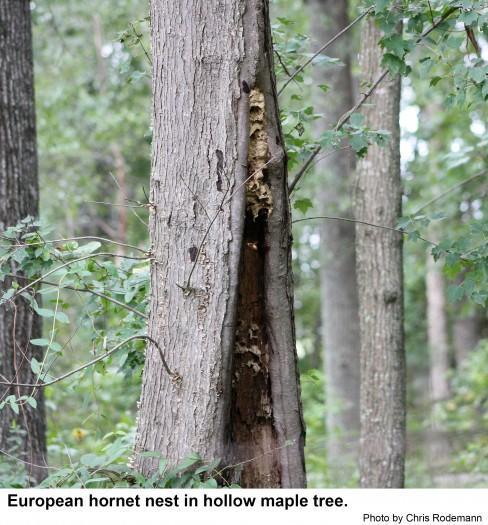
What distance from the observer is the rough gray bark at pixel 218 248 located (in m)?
3.24

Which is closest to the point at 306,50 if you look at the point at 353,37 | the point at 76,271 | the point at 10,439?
the point at 76,271

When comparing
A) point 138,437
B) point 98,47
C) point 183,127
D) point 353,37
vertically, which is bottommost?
point 138,437

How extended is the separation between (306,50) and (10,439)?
10.2 ft

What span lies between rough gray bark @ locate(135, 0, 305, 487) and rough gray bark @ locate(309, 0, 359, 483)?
8819mm

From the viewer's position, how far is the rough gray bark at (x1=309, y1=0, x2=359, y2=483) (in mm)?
12266

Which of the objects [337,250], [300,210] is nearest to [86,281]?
[300,210]

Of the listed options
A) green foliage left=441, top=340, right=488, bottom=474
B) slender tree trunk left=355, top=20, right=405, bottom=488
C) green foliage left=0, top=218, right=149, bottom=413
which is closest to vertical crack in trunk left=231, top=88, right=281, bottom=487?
green foliage left=0, top=218, right=149, bottom=413

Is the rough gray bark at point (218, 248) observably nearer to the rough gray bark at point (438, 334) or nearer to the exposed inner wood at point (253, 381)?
A: the exposed inner wood at point (253, 381)

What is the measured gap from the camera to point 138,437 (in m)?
3.37

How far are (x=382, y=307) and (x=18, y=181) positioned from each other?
2793 millimetres

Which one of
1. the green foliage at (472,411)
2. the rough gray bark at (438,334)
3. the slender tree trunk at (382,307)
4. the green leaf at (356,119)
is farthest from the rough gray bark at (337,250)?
the green leaf at (356,119)
